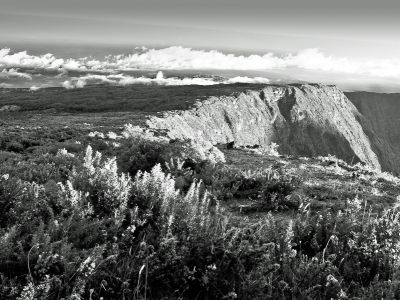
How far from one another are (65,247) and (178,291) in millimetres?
992

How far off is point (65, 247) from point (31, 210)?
3.14 feet

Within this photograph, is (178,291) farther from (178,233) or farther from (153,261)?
(178,233)

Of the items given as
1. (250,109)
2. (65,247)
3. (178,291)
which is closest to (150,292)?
(178,291)

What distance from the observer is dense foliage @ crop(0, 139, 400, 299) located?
333 cm

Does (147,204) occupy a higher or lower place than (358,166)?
higher

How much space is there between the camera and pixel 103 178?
5.14m

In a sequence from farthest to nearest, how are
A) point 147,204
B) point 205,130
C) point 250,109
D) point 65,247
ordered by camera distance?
point 250,109, point 205,130, point 147,204, point 65,247

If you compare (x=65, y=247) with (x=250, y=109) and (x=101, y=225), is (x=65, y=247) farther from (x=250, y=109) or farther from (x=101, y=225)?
(x=250, y=109)

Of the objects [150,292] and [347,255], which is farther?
[347,255]

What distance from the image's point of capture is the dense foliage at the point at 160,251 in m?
3.33

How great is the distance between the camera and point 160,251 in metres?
3.83

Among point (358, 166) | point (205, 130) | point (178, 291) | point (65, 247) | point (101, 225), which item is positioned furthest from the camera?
point (205, 130)

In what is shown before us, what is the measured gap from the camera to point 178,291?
12.0ft

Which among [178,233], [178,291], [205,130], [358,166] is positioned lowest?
[205,130]
